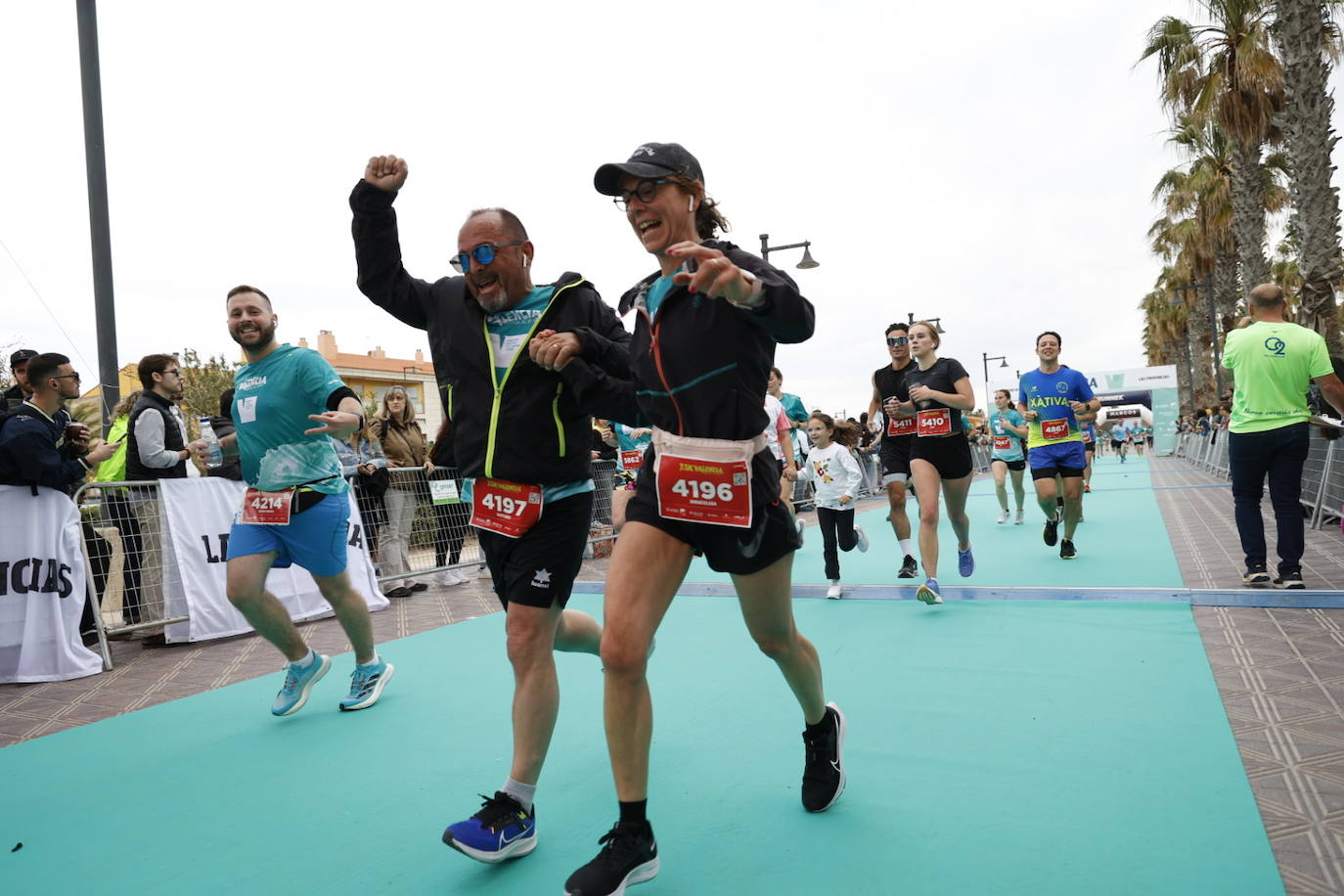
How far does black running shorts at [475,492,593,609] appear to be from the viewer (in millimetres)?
2527

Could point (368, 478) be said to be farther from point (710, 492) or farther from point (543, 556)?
point (710, 492)

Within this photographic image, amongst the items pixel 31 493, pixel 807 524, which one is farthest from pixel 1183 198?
pixel 31 493

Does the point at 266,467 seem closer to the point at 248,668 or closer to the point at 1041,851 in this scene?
the point at 248,668

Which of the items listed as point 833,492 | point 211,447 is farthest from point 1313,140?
point 211,447

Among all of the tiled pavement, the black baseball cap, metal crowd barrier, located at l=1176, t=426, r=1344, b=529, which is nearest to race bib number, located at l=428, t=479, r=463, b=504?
the tiled pavement

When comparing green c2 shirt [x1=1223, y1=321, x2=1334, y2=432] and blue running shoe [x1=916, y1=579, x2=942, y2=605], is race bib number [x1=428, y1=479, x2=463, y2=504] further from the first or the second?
green c2 shirt [x1=1223, y1=321, x2=1334, y2=432]

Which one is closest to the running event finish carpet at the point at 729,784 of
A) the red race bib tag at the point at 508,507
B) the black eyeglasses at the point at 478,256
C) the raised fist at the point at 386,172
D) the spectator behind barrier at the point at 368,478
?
the red race bib tag at the point at 508,507

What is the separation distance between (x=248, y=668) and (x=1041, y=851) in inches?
190

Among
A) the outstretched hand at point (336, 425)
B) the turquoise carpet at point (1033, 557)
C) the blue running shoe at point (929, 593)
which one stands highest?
the outstretched hand at point (336, 425)

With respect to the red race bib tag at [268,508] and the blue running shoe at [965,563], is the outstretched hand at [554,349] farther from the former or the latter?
the blue running shoe at [965,563]

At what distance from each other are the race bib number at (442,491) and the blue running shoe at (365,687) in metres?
4.28

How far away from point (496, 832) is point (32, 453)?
4.89m

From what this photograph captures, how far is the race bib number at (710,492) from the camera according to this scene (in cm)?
221

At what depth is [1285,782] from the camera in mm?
2582
